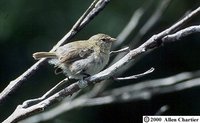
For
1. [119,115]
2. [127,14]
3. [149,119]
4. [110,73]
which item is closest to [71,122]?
[119,115]

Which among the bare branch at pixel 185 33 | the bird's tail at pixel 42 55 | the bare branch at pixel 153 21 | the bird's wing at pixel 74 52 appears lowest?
the bare branch at pixel 185 33

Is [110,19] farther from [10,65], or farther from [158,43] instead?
[158,43]

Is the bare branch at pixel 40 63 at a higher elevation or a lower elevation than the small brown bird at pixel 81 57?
lower

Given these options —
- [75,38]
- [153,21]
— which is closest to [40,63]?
[153,21]

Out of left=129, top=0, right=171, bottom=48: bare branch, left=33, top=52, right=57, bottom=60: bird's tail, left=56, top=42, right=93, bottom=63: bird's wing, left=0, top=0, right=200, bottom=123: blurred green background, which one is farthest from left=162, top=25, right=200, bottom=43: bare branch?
left=0, top=0, right=200, bottom=123: blurred green background

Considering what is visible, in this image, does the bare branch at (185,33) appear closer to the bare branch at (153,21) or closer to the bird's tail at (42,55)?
the bird's tail at (42,55)

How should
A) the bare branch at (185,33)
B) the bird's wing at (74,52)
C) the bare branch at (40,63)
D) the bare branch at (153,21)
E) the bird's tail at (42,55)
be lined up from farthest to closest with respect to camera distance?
the bare branch at (153,21)
the bird's wing at (74,52)
the bird's tail at (42,55)
the bare branch at (40,63)
the bare branch at (185,33)

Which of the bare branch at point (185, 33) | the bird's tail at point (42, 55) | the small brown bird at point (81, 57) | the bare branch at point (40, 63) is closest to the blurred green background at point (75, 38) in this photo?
the small brown bird at point (81, 57)

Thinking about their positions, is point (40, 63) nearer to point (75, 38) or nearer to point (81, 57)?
point (81, 57)
